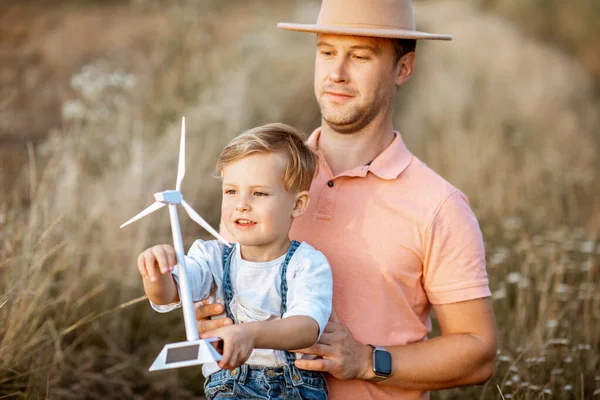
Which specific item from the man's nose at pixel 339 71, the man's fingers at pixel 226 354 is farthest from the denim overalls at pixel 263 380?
the man's nose at pixel 339 71

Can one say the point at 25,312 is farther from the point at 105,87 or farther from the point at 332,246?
the point at 105,87

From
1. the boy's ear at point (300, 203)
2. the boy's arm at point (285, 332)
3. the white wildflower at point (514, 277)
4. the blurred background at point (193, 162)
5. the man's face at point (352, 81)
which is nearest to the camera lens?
the boy's arm at point (285, 332)

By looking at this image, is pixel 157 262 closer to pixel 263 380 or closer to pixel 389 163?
pixel 263 380

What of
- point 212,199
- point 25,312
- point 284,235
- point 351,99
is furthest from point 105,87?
point 284,235

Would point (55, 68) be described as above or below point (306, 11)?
below

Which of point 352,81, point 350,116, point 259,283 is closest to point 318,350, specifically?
point 259,283

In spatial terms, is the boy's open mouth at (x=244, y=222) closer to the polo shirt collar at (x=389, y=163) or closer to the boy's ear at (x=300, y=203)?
the boy's ear at (x=300, y=203)

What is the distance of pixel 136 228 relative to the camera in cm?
656

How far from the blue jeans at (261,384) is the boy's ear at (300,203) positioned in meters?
0.65

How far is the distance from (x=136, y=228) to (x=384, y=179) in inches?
128

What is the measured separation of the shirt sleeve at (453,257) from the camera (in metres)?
3.65

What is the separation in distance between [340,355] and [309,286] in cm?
41

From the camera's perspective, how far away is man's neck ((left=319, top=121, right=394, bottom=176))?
3982 millimetres

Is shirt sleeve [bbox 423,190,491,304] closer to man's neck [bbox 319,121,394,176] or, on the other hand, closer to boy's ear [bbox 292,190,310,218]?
man's neck [bbox 319,121,394,176]
